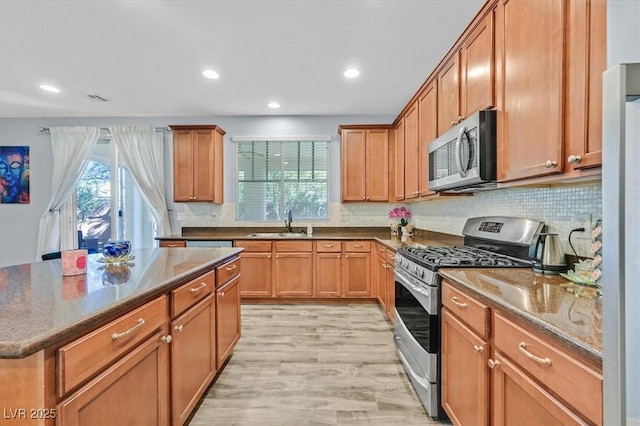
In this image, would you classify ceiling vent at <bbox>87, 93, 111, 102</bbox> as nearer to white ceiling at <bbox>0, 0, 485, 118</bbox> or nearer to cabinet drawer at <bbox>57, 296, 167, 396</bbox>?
white ceiling at <bbox>0, 0, 485, 118</bbox>

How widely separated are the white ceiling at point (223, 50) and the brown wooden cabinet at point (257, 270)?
197 cm

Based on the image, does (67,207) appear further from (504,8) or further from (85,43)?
(504,8)

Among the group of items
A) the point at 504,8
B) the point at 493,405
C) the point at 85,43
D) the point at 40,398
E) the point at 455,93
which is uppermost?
the point at 85,43

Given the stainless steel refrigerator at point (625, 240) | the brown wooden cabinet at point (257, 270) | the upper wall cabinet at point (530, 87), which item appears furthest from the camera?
the brown wooden cabinet at point (257, 270)

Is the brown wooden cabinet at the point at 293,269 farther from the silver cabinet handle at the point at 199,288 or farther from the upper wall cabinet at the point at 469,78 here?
the upper wall cabinet at the point at 469,78

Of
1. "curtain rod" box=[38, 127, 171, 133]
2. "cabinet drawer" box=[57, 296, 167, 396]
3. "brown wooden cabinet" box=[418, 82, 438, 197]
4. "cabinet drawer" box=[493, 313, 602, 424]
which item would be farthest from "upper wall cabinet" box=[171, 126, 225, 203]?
"cabinet drawer" box=[493, 313, 602, 424]

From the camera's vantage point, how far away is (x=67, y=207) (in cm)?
481

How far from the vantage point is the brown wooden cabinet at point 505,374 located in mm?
850

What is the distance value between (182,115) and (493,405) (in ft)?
16.5

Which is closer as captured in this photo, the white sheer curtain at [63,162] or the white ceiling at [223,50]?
the white ceiling at [223,50]

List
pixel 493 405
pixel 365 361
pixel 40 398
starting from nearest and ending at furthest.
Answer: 1. pixel 40 398
2. pixel 493 405
3. pixel 365 361

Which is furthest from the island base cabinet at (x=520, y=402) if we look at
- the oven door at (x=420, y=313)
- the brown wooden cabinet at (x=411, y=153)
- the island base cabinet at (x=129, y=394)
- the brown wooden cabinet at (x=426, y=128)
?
the brown wooden cabinet at (x=411, y=153)

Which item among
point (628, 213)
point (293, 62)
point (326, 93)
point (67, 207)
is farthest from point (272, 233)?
point (628, 213)

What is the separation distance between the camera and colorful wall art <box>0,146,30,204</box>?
4727 millimetres
